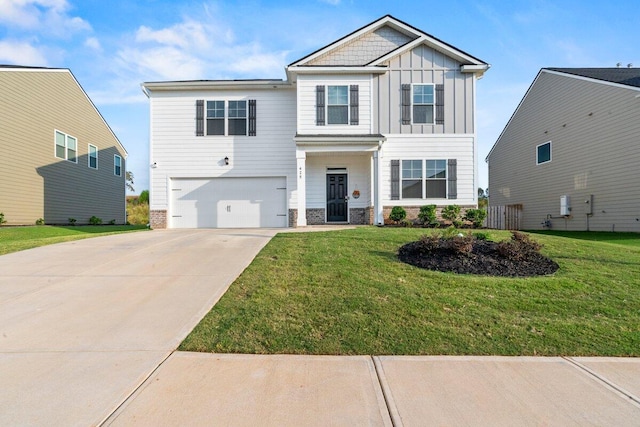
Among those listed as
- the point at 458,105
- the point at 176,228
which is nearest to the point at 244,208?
the point at 176,228

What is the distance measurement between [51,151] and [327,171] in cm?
1241

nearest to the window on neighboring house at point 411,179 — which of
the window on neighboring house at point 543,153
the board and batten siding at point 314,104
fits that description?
the board and batten siding at point 314,104

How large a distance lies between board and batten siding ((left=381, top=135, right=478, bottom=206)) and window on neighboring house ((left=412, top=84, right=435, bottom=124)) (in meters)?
0.66

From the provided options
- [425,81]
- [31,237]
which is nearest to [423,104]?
[425,81]

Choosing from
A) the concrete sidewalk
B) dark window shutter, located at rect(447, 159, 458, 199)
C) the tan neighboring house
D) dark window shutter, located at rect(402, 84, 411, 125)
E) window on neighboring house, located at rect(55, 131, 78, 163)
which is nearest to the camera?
the concrete sidewalk

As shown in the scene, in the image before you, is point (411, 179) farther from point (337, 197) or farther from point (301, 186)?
point (301, 186)

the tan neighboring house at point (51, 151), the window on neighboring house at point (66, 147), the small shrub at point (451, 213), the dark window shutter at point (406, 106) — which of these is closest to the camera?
the small shrub at point (451, 213)

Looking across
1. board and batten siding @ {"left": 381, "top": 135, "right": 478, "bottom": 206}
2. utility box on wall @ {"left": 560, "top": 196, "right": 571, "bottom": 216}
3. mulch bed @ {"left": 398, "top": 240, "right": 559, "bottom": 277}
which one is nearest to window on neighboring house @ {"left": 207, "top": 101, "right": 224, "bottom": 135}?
board and batten siding @ {"left": 381, "top": 135, "right": 478, "bottom": 206}

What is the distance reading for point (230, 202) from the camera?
14281 millimetres

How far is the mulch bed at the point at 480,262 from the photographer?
230 inches

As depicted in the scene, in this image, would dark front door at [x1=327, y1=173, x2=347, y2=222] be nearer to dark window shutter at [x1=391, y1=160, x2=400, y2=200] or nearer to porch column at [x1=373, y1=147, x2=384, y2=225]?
porch column at [x1=373, y1=147, x2=384, y2=225]

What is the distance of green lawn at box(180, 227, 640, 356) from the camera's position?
11.8 feet

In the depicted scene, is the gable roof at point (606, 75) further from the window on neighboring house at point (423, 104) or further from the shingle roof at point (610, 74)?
the window on neighboring house at point (423, 104)

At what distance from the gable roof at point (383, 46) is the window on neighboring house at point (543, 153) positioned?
6312 millimetres
